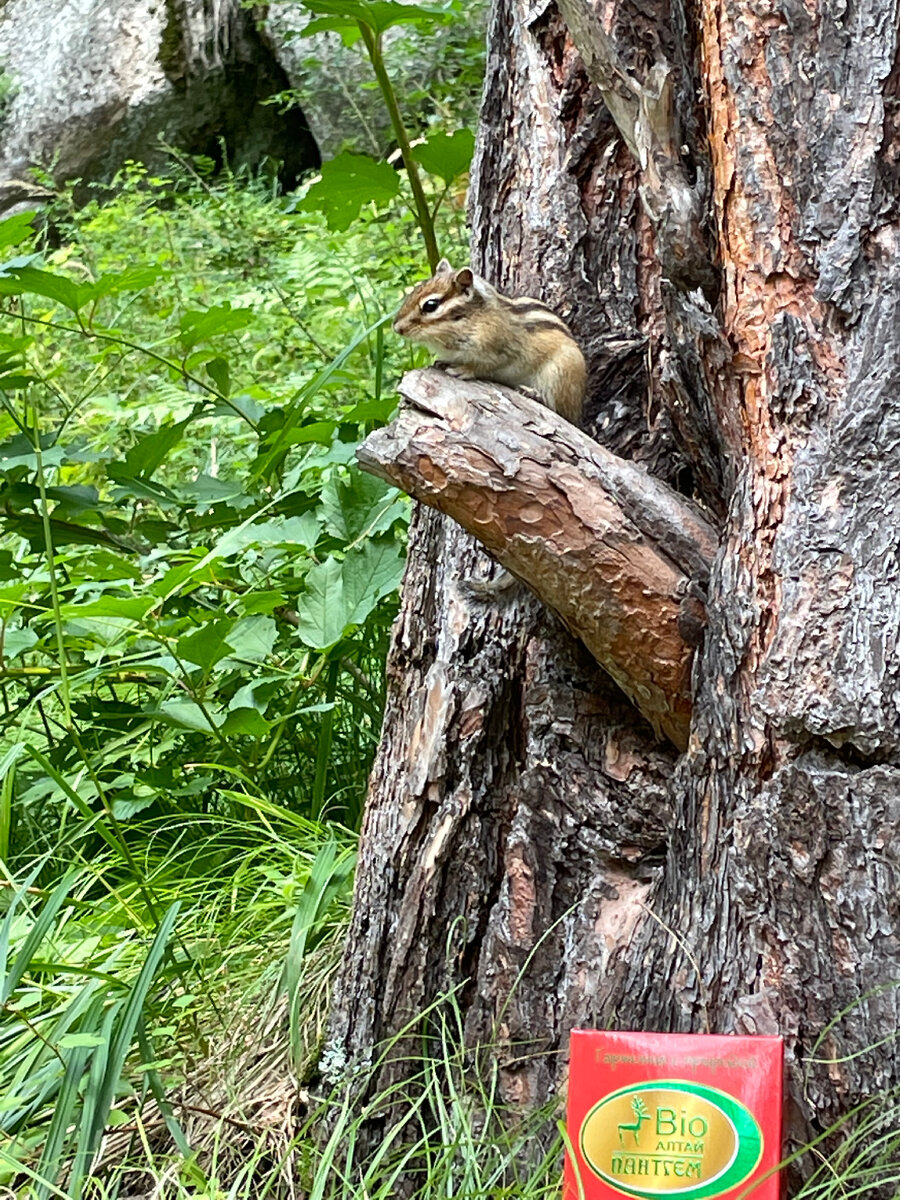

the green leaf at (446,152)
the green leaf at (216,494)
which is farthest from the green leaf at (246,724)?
the green leaf at (446,152)

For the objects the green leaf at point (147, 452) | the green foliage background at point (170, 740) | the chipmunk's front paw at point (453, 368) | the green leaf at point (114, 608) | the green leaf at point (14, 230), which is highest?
the green leaf at point (14, 230)

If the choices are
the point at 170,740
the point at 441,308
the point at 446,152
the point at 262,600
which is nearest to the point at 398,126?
the point at 446,152

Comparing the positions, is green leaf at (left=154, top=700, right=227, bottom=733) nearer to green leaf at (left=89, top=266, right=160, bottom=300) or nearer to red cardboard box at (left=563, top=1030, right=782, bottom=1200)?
green leaf at (left=89, top=266, right=160, bottom=300)

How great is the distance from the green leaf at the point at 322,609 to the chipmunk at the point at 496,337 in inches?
18.6

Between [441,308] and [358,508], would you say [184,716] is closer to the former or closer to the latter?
[358,508]

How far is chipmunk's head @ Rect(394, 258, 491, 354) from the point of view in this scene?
7.79 feet

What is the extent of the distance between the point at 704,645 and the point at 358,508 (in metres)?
1.08

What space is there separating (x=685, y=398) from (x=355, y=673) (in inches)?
55.4

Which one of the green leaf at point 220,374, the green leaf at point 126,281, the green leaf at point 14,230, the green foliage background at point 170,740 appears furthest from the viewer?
the green leaf at point 220,374

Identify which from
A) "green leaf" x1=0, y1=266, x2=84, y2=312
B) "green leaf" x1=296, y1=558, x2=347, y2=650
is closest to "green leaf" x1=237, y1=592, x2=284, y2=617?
"green leaf" x1=296, y1=558, x2=347, y2=650

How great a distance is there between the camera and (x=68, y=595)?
330 cm

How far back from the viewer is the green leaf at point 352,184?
2.76m

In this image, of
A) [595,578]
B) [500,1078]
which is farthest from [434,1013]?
[595,578]

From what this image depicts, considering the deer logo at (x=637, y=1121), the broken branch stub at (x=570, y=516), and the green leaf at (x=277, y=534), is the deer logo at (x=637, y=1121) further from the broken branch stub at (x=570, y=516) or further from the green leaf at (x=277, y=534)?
the green leaf at (x=277, y=534)
